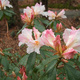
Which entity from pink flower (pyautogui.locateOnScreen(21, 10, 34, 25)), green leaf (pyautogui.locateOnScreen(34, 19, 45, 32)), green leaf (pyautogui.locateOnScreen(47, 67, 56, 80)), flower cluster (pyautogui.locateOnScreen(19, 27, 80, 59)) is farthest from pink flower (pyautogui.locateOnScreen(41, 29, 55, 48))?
pink flower (pyautogui.locateOnScreen(21, 10, 34, 25))

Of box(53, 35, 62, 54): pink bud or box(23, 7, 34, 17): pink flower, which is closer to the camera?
box(53, 35, 62, 54): pink bud

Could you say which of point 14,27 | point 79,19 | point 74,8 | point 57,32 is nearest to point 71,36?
point 57,32

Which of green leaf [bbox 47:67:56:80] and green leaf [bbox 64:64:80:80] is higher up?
green leaf [bbox 64:64:80:80]

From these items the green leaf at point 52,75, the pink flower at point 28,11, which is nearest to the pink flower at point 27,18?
the pink flower at point 28,11

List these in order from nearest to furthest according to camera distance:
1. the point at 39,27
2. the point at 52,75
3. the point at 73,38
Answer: the point at 73,38 → the point at 52,75 → the point at 39,27

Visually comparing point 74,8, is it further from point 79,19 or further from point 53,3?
point 79,19

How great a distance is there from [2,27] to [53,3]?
476 cm

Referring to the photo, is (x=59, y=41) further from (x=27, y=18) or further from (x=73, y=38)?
(x=27, y=18)

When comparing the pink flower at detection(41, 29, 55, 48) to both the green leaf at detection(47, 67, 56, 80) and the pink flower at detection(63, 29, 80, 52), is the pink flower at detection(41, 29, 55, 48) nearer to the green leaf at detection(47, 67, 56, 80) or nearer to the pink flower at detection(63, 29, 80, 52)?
the pink flower at detection(63, 29, 80, 52)

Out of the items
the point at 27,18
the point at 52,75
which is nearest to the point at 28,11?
the point at 27,18

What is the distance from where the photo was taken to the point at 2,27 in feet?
17.2

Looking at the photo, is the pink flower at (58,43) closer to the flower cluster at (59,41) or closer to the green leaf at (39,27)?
the flower cluster at (59,41)

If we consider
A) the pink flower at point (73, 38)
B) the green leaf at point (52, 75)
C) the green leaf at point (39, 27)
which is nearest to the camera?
the pink flower at point (73, 38)

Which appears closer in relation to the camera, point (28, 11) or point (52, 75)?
point (52, 75)
